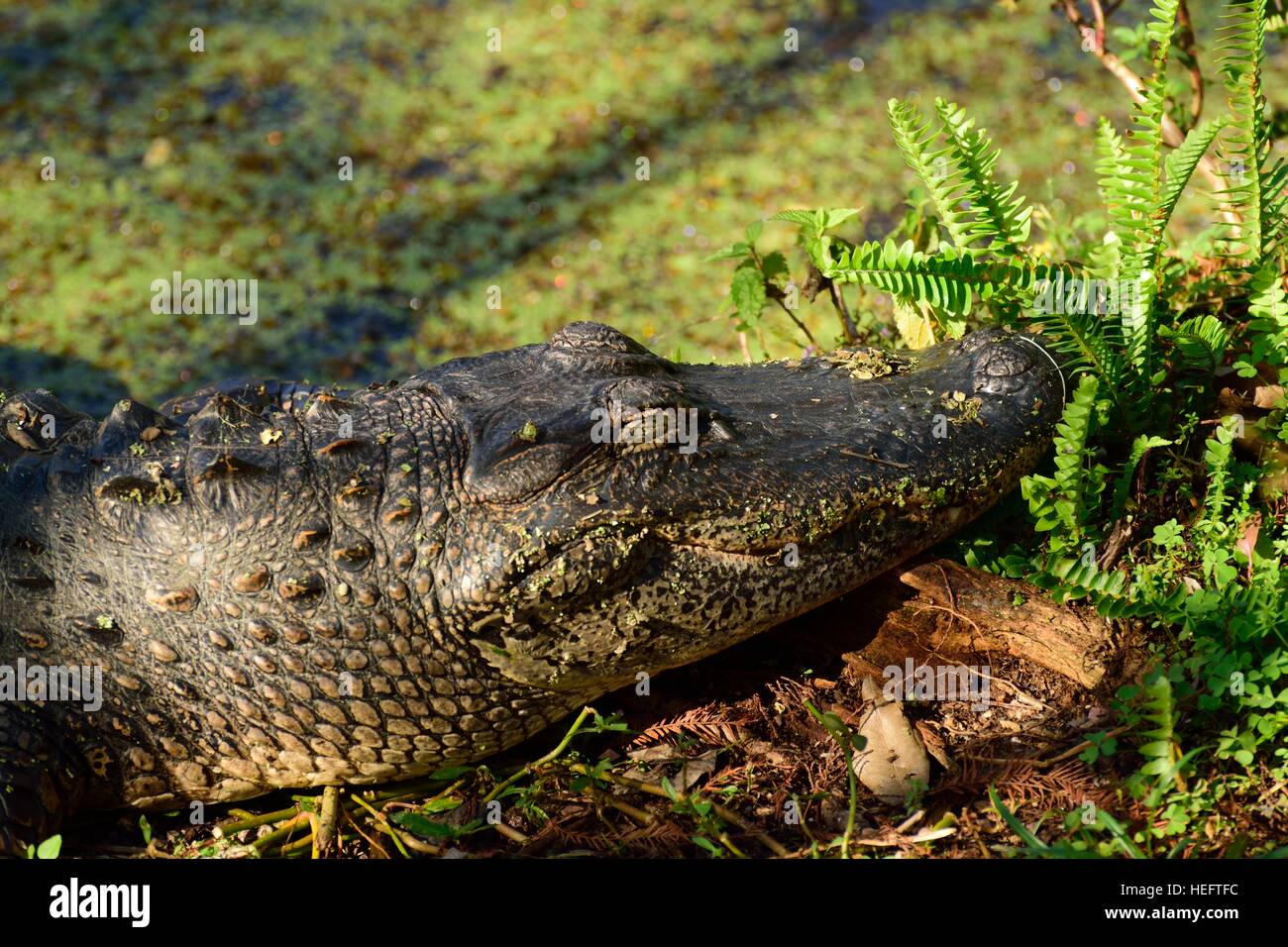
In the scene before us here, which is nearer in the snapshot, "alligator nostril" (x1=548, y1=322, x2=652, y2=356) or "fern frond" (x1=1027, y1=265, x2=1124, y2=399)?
"fern frond" (x1=1027, y1=265, x2=1124, y2=399)

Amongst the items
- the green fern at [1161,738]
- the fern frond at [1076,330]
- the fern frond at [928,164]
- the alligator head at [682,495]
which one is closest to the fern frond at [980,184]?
the fern frond at [928,164]

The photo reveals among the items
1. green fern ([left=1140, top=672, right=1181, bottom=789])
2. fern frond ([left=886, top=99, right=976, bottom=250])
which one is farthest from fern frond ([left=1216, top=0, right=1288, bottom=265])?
green fern ([left=1140, top=672, right=1181, bottom=789])

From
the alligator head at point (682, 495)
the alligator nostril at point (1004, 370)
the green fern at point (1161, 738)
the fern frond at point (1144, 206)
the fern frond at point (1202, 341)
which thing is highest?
the fern frond at point (1144, 206)

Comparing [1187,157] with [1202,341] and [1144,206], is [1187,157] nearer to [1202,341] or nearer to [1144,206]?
[1144,206]

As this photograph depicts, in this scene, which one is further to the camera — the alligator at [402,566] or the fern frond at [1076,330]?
the fern frond at [1076,330]

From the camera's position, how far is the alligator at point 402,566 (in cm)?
316

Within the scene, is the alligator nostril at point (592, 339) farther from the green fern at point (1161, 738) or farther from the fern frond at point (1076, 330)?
the green fern at point (1161, 738)

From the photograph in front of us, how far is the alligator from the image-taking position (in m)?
3.16

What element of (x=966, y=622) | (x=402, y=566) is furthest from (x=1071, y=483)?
(x=402, y=566)

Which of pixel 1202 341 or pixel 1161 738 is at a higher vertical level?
pixel 1202 341

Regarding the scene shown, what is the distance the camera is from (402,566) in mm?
3191

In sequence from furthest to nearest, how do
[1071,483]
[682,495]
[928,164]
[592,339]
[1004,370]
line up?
[928,164] < [592,339] < [1004,370] < [1071,483] < [682,495]

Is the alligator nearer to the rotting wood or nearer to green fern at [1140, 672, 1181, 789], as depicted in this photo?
the rotting wood

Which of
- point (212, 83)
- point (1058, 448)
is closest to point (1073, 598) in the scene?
point (1058, 448)
